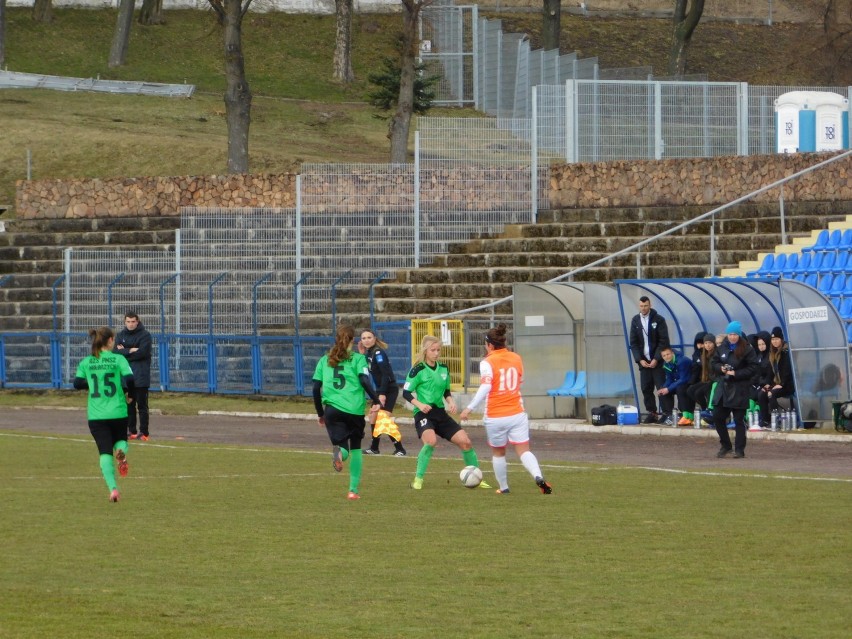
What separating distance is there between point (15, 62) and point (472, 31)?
68.7 ft

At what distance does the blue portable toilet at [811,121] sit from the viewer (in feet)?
129

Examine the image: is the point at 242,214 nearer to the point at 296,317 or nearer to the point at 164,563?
the point at 296,317

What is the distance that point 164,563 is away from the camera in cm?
1165

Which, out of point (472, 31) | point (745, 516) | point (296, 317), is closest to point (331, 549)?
point (745, 516)

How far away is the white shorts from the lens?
16172 mm

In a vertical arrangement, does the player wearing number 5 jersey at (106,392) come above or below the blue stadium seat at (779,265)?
below

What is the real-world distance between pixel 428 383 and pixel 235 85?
29.0 m

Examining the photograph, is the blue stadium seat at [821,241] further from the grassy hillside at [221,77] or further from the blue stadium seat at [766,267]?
the grassy hillside at [221,77]

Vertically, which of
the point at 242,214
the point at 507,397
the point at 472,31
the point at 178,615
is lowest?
the point at 178,615

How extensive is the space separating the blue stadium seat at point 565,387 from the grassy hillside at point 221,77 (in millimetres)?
23844

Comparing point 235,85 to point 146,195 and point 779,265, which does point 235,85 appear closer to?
point 146,195

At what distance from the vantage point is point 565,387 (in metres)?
28.7

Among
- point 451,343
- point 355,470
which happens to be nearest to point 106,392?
point 355,470

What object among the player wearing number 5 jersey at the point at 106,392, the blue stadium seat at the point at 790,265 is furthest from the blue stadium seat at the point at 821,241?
the player wearing number 5 jersey at the point at 106,392
